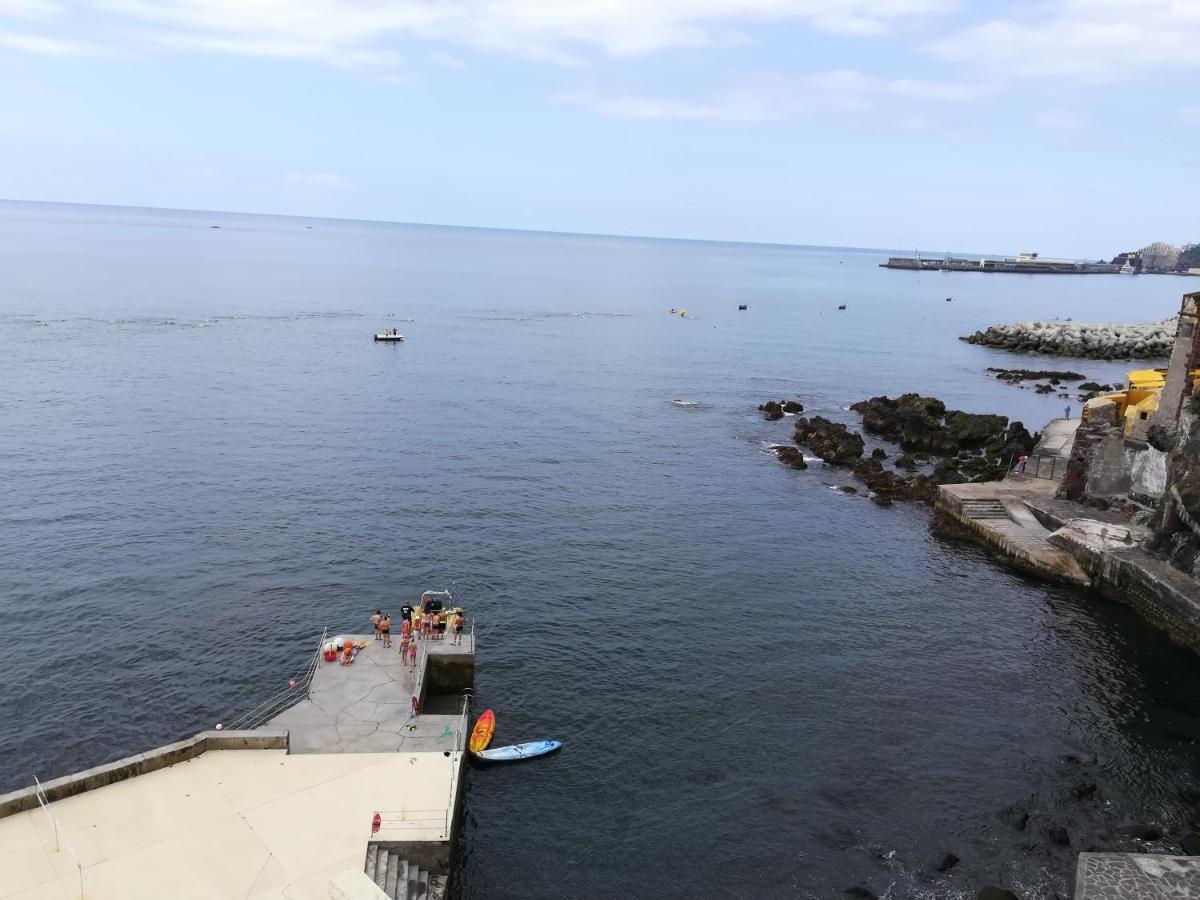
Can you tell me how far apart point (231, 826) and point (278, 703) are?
9.83m

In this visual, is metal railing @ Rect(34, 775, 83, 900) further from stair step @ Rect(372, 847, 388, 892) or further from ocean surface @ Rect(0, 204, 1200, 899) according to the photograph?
stair step @ Rect(372, 847, 388, 892)

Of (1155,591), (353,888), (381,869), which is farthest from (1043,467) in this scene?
(353,888)

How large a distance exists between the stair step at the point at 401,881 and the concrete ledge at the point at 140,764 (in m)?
6.11

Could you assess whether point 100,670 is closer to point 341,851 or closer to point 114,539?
point 114,539

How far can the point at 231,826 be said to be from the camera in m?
23.2

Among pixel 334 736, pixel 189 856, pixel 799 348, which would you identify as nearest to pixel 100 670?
pixel 334 736

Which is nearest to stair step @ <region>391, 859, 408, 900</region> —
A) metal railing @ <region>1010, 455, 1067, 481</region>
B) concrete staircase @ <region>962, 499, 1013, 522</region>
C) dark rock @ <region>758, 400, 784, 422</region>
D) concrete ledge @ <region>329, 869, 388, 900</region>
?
concrete ledge @ <region>329, 869, 388, 900</region>

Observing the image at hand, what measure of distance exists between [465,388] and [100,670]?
58.4 metres

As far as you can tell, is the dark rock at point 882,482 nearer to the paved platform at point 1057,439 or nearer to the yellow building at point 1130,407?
the paved platform at point 1057,439

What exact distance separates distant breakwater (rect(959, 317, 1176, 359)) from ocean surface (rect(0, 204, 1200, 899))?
254ft

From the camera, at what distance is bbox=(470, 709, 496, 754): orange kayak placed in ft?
102

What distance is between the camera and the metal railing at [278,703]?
31047 millimetres

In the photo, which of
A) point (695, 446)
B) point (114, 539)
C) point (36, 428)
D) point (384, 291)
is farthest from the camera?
point (384, 291)

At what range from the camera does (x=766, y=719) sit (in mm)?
34156
